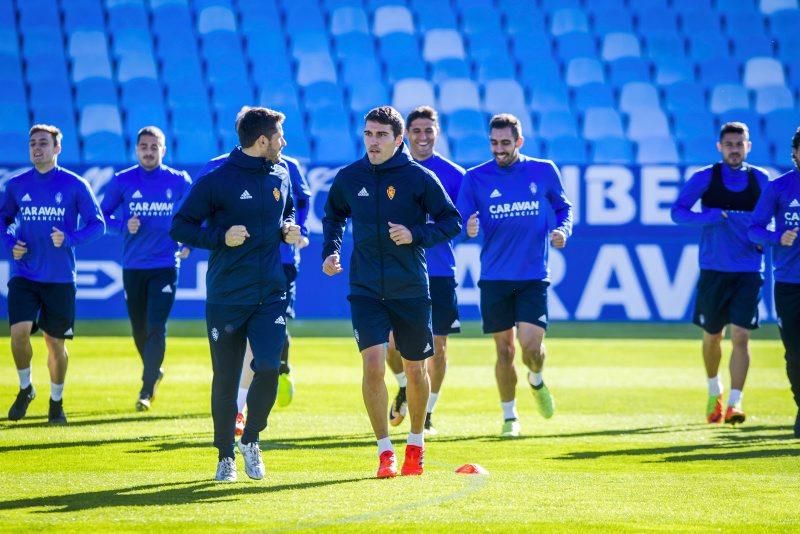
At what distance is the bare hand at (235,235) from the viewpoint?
754cm

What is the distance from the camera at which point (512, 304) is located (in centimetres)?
1078

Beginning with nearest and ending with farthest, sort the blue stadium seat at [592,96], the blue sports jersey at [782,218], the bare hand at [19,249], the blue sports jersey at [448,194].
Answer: the blue sports jersey at [782,218] < the blue sports jersey at [448,194] < the bare hand at [19,249] < the blue stadium seat at [592,96]

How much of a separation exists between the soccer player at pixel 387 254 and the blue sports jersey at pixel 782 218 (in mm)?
3425

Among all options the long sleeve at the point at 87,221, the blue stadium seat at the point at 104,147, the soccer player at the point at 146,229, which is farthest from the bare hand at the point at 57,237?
the blue stadium seat at the point at 104,147

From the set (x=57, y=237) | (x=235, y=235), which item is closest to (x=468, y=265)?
(x=57, y=237)

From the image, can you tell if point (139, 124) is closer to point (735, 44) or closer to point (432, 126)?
point (735, 44)

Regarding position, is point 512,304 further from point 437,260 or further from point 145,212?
point 145,212

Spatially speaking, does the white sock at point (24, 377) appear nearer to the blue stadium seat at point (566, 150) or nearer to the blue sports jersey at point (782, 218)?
the blue sports jersey at point (782, 218)

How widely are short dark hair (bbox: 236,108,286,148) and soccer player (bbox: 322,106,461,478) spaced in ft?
1.91

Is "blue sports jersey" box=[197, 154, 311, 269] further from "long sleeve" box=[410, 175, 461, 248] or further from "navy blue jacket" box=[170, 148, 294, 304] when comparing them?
"navy blue jacket" box=[170, 148, 294, 304]

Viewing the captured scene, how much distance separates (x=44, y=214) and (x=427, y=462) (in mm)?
4432

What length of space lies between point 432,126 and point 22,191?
355 cm

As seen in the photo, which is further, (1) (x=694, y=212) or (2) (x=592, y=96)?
(2) (x=592, y=96)

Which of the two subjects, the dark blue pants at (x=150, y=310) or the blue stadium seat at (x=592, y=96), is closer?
the dark blue pants at (x=150, y=310)
